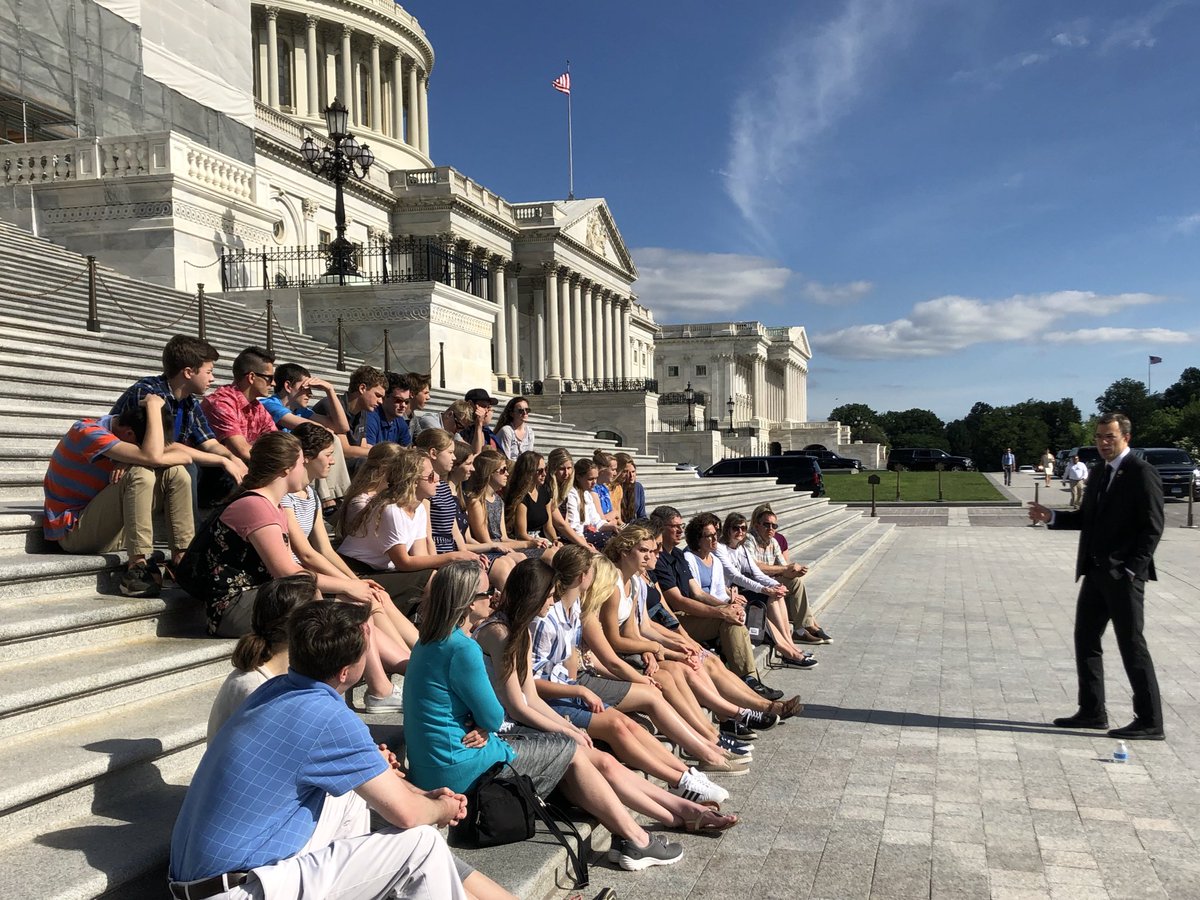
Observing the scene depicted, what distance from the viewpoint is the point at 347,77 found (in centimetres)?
6122

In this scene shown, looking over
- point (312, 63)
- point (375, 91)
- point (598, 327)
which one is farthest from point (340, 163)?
point (375, 91)

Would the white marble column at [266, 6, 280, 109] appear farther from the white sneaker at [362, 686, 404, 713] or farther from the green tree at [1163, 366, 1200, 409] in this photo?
the green tree at [1163, 366, 1200, 409]

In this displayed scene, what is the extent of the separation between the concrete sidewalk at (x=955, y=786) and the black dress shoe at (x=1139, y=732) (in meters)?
0.09

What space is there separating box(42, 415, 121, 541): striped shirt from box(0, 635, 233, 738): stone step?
3.54ft

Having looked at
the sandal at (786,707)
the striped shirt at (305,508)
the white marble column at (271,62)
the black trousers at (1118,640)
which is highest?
the white marble column at (271,62)

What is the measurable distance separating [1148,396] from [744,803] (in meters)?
145

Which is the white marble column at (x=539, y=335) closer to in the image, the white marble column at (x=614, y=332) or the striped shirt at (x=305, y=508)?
the white marble column at (x=614, y=332)

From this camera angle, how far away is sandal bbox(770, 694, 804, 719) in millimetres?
7158

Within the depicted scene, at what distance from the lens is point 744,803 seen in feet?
18.2

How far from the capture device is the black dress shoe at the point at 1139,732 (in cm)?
668

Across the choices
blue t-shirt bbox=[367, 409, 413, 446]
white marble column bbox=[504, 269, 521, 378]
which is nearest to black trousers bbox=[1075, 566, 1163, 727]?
blue t-shirt bbox=[367, 409, 413, 446]

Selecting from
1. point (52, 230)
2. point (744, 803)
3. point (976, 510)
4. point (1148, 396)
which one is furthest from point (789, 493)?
point (1148, 396)

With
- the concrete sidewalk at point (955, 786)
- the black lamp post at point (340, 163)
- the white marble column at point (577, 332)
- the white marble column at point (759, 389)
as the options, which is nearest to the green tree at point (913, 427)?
the white marble column at point (759, 389)

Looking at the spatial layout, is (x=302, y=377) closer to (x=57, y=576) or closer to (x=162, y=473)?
(x=162, y=473)
